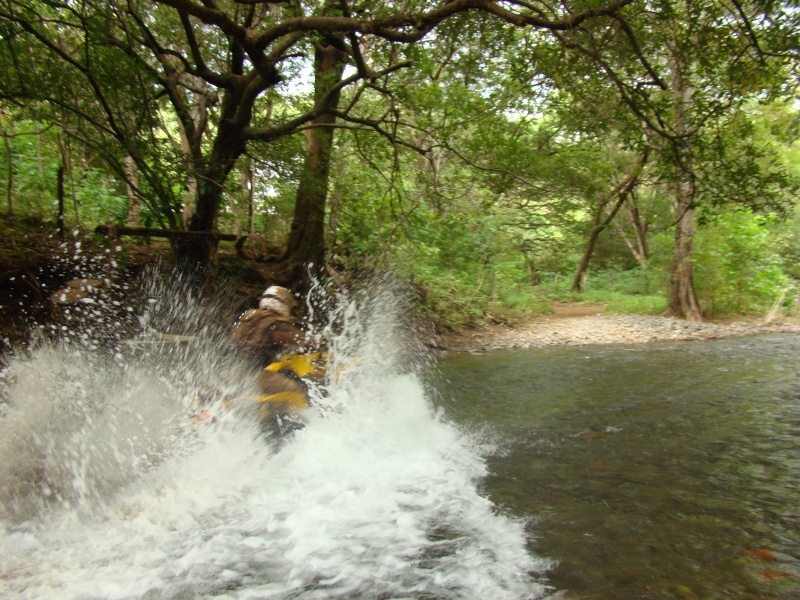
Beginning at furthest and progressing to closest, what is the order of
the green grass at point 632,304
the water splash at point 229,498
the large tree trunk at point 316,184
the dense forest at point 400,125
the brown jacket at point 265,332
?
the green grass at point 632,304 < the large tree trunk at point 316,184 < the brown jacket at point 265,332 < the dense forest at point 400,125 < the water splash at point 229,498

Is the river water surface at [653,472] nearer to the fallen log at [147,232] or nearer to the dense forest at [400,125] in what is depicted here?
the dense forest at [400,125]

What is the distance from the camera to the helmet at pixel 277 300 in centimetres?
970

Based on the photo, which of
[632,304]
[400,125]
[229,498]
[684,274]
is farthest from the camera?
[632,304]

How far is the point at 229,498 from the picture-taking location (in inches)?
165

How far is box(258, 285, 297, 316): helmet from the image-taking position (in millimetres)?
9695

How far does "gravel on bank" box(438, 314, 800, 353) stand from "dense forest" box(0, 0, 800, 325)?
852 mm

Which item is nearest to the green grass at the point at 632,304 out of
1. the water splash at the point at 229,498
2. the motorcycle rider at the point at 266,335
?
the motorcycle rider at the point at 266,335

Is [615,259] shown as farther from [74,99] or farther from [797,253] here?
[74,99]

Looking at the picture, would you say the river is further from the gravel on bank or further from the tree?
the gravel on bank

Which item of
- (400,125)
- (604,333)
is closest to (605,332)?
(604,333)

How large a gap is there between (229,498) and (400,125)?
8442 mm

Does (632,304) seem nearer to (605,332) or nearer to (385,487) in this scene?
(605,332)

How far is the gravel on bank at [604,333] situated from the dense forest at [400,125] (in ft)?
2.79

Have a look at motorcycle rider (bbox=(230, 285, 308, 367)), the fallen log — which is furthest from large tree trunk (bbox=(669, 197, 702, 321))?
the fallen log
